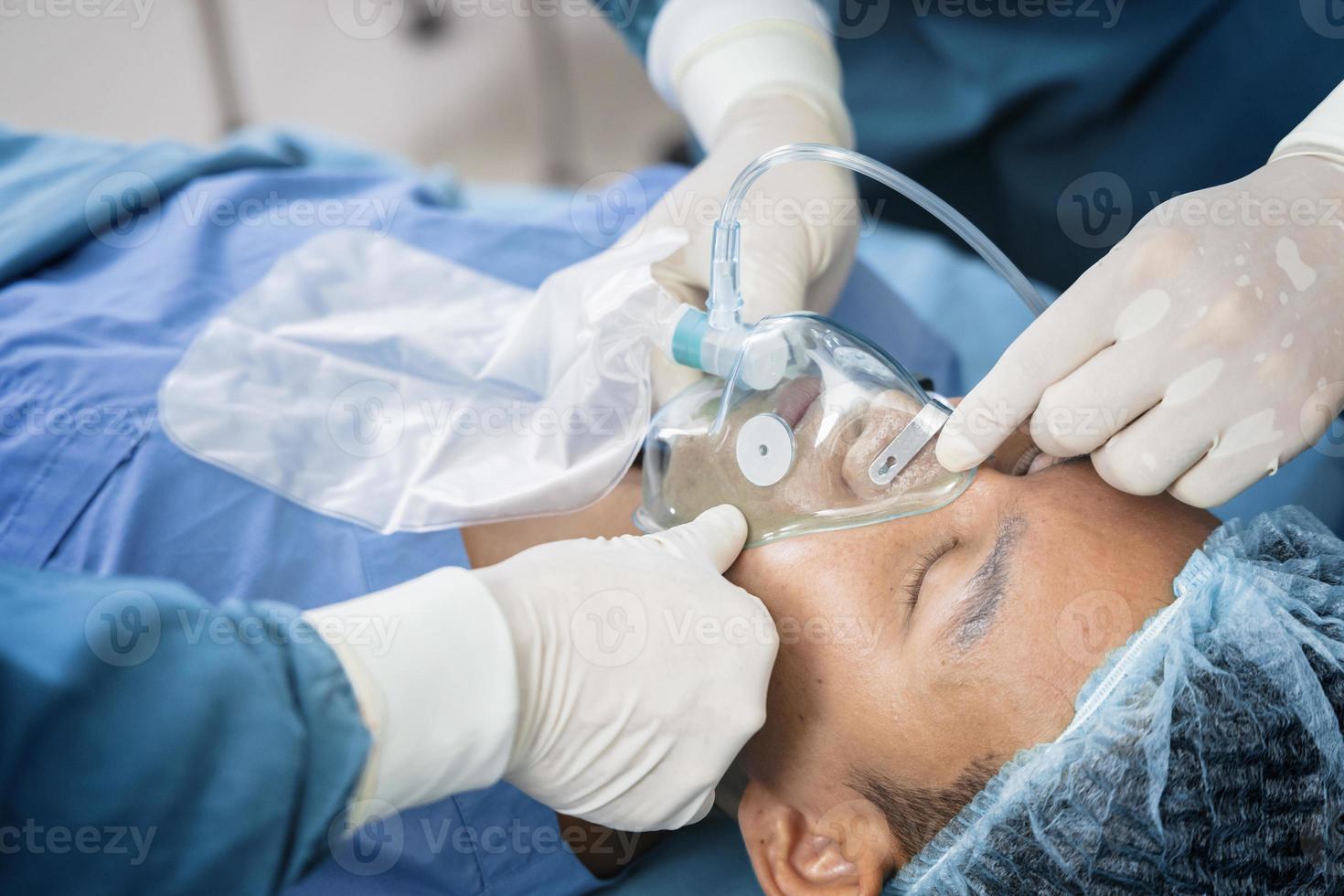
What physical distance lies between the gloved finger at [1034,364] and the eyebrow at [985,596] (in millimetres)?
102

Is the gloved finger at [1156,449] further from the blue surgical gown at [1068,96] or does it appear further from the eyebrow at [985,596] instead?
the blue surgical gown at [1068,96]

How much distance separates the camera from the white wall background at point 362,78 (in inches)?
143

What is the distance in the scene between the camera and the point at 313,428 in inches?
57.6

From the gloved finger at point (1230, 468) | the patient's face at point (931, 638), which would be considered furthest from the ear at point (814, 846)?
the gloved finger at point (1230, 468)

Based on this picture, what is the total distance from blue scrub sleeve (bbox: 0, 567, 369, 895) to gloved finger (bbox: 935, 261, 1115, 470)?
71 cm

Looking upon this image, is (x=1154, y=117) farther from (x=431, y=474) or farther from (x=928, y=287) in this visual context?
(x=431, y=474)

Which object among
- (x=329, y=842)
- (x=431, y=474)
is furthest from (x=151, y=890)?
(x=431, y=474)

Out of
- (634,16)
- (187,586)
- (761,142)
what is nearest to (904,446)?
(761,142)

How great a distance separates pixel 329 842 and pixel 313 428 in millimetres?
739

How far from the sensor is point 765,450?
1.21 metres

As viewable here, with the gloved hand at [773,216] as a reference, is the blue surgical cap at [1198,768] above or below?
below

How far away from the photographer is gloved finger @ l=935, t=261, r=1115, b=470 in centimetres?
112

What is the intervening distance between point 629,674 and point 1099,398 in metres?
0.57

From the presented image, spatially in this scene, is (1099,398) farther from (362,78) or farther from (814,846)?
(362,78)
